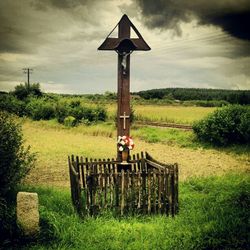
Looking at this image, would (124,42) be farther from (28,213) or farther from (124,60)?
(28,213)

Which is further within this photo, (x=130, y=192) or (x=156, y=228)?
(x=130, y=192)

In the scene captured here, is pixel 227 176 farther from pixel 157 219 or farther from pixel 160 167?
pixel 157 219

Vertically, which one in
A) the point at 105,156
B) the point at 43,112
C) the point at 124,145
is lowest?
the point at 105,156

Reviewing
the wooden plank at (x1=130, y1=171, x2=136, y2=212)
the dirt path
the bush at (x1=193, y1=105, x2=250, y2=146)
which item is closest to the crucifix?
the wooden plank at (x1=130, y1=171, x2=136, y2=212)

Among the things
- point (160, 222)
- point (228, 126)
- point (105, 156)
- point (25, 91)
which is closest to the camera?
point (160, 222)

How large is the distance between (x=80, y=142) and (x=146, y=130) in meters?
6.68

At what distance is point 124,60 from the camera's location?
394 inches

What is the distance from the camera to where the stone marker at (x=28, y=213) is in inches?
279

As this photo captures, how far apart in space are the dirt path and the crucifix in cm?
382

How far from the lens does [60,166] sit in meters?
15.9

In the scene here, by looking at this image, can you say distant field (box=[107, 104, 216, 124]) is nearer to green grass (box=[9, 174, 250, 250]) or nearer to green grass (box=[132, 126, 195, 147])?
green grass (box=[132, 126, 195, 147])

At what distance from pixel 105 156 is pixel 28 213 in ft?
37.0

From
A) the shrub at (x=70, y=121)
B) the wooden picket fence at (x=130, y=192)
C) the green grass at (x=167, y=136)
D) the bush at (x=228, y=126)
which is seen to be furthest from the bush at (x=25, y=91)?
the wooden picket fence at (x=130, y=192)

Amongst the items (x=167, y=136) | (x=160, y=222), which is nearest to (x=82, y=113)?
(x=167, y=136)
